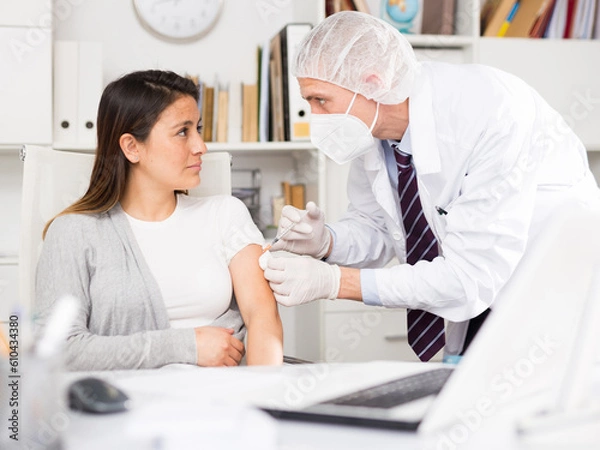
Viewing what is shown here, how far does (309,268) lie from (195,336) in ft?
0.94

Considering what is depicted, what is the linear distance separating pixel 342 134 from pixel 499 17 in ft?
4.37

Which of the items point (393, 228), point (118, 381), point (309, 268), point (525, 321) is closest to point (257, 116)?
point (393, 228)

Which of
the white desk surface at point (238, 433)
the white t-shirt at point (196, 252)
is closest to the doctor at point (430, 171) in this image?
the white t-shirt at point (196, 252)

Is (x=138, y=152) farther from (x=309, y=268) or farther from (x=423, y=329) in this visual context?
(x=423, y=329)

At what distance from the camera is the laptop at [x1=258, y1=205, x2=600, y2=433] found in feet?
2.38

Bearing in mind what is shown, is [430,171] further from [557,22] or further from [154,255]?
[557,22]

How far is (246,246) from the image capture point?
1.64 meters

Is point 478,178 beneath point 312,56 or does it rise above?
beneath

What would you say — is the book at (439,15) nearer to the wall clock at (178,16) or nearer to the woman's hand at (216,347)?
the wall clock at (178,16)

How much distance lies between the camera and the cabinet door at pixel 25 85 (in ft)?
7.94

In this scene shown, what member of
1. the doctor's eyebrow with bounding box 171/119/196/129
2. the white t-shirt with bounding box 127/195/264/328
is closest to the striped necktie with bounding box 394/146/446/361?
the white t-shirt with bounding box 127/195/264/328

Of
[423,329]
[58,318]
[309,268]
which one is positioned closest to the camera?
[58,318]

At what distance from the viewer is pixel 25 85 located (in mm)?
2428

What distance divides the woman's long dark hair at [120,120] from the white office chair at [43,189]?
0.08m
